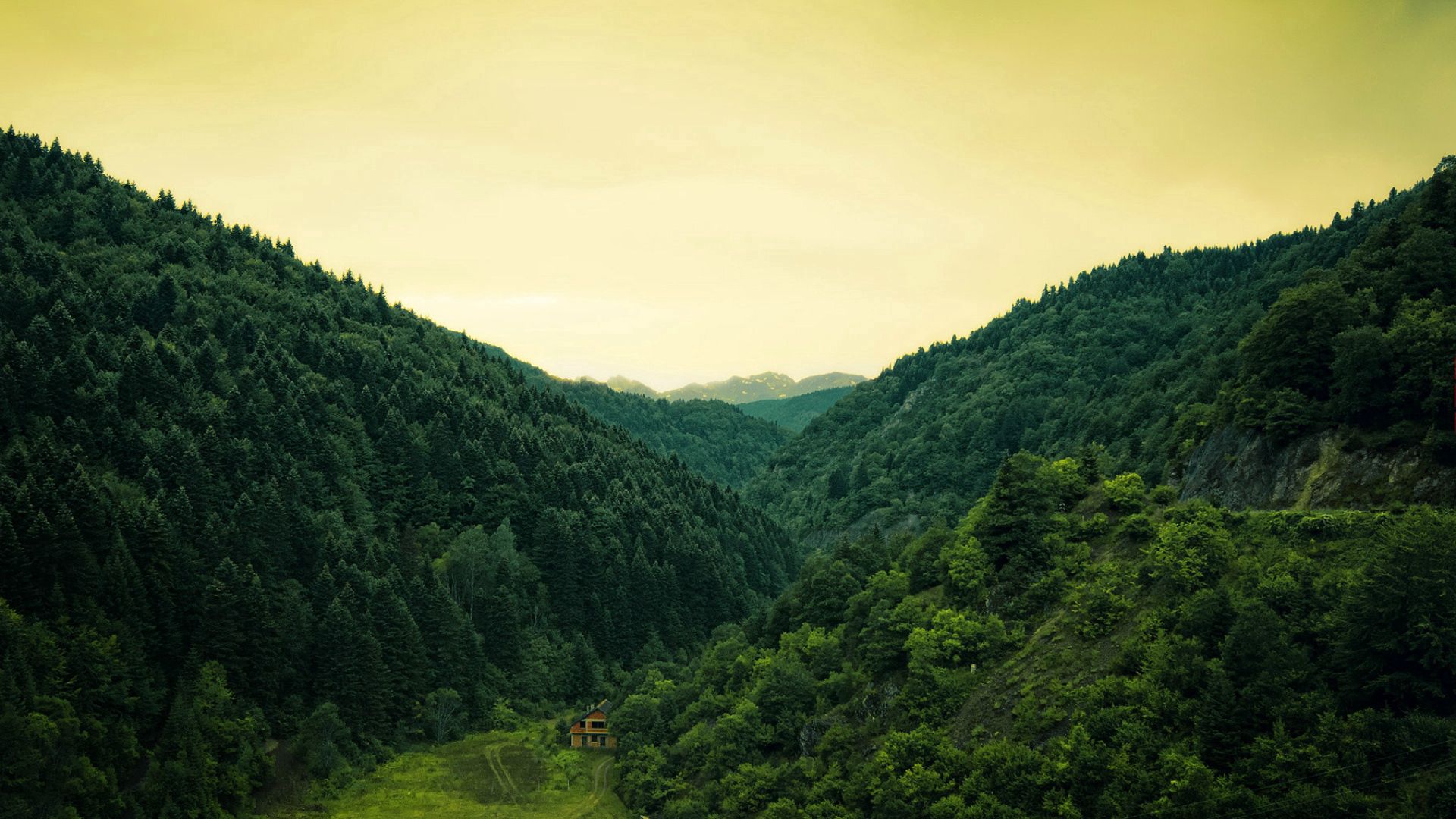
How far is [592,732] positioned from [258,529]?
4494 cm

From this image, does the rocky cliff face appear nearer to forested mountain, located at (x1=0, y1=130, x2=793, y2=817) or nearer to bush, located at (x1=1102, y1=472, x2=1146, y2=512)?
bush, located at (x1=1102, y1=472, x2=1146, y2=512)

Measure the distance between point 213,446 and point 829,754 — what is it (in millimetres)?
85734

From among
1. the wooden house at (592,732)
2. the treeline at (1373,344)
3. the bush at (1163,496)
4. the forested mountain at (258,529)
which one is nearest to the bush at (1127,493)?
the bush at (1163,496)

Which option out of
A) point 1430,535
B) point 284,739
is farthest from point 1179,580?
point 284,739

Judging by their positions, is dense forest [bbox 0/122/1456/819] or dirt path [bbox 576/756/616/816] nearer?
dense forest [bbox 0/122/1456/819]

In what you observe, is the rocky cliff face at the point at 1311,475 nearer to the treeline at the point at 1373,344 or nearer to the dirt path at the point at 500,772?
A: the treeline at the point at 1373,344

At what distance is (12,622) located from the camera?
82812 mm

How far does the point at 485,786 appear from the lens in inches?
4097

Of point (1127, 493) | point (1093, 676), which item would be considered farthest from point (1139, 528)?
point (1093, 676)

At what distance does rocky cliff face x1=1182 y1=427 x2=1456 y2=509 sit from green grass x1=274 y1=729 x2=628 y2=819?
5962 cm

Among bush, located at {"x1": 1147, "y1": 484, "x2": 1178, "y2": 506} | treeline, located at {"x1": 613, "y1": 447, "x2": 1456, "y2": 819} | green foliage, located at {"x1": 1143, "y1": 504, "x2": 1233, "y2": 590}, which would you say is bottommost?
treeline, located at {"x1": 613, "y1": 447, "x2": 1456, "y2": 819}

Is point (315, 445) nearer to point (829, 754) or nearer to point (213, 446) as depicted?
point (213, 446)

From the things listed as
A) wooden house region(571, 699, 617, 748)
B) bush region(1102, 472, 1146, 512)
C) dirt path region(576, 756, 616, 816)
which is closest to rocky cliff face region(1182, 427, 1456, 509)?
Result: bush region(1102, 472, 1146, 512)

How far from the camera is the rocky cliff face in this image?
63625 mm
